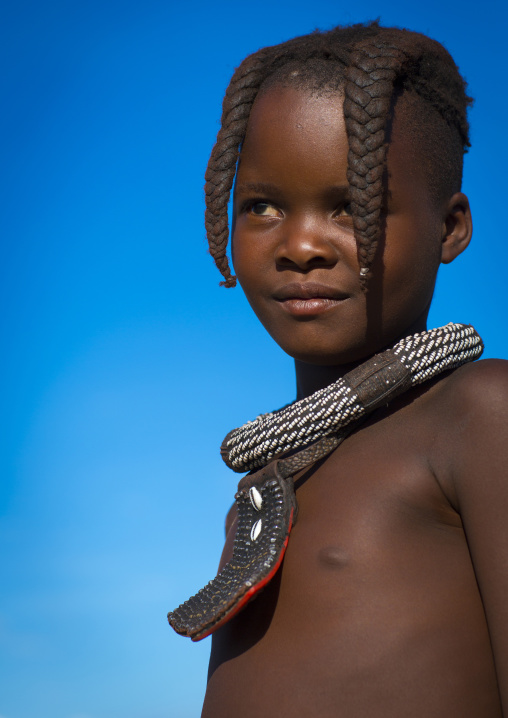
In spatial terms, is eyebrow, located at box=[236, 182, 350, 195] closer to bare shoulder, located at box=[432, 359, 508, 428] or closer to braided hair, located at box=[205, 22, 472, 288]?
braided hair, located at box=[205, 22, 472, 288]

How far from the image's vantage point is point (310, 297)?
6.25ft

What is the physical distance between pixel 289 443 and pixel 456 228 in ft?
2.25

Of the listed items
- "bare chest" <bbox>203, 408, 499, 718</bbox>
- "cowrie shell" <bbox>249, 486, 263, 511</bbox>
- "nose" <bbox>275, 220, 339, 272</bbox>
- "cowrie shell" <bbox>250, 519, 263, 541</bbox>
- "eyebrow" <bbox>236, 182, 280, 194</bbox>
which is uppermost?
"eyebrow" <bbox>236, 182, 280, 194</bbox>

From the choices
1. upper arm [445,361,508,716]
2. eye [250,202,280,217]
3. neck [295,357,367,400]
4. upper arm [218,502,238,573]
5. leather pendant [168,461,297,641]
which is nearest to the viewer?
upper arm [445,361,508,716]

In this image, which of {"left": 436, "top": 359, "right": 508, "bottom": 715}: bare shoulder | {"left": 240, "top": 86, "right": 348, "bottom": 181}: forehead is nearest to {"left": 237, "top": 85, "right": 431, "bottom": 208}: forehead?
{"left": 240, "top": 86, "right": 348, "bottom": 181}: forehead

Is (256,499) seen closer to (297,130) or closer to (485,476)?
(485,476)

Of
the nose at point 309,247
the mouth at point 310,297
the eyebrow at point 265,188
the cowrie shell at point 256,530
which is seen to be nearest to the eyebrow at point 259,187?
the eyebrow at point 265,188

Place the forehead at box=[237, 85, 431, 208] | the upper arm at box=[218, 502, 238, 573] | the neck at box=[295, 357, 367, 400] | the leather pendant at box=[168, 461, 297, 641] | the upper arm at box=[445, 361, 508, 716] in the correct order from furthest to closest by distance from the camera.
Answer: the upper arm at box=[218, 502, 238, 573]
the neck at box=[295, 357, 367, 400]
the forehead at box=[237, 85, 431, 208]
the leather pendant at box=[168, 461, 297, 641]
the upper arm at box=[445, 361, 508, 716]

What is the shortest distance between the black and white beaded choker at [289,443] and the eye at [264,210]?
422 mm

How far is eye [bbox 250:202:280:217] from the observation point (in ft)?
6.44

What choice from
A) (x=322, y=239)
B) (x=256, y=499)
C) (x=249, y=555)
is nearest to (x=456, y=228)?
(x=322, y=239)

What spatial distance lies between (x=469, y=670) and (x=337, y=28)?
1578 millimetres

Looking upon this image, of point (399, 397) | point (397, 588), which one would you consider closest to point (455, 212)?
point (399, 397)

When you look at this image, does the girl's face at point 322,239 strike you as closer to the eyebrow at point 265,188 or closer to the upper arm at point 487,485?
the eyebrow at point 265,188
